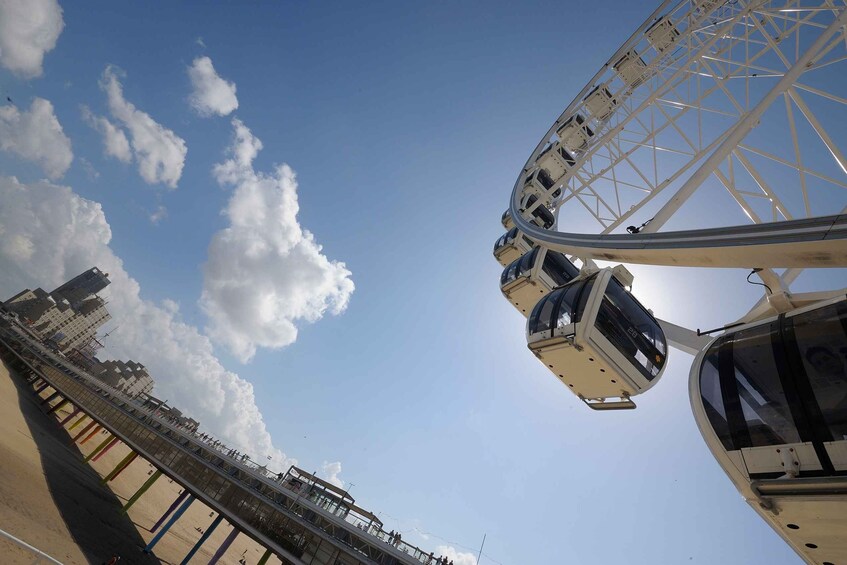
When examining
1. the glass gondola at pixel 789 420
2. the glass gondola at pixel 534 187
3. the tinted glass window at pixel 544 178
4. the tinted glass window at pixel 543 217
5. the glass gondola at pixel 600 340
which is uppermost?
the tinted glass window at pixel 544 178

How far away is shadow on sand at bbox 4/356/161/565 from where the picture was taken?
2073 centimetres

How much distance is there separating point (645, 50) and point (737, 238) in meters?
17.0

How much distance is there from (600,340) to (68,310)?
143218 mm

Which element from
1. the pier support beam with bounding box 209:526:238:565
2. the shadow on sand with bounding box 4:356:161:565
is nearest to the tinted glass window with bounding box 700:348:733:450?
the shadow on sand with bounding box 4:356:161:565

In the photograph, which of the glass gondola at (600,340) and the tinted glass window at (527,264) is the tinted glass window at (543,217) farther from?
the glass gondola at (600,340)

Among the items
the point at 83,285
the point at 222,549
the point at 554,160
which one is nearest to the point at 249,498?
the point at 222,549

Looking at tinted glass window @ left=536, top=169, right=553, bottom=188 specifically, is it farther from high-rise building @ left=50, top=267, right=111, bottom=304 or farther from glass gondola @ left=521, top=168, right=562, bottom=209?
high-rise building @ left=50, top=267, right=111, bottom=304

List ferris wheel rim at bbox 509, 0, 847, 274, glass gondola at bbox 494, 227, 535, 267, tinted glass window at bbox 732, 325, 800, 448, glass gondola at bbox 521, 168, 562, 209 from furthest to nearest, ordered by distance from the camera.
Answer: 1. glass gondola at bbox 521, 168, 562, 209
2. glass gondola at bbox 494, 227, 535, 267
3. tinted glass window at bbox 732, 325, 800, 448
4. ferris wheel rim at bbox 509, 0, 847, 274

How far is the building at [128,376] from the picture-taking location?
10061 cm

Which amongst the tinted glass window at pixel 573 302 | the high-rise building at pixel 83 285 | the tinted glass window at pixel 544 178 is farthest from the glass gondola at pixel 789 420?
the high-rise building at pixel 83 285

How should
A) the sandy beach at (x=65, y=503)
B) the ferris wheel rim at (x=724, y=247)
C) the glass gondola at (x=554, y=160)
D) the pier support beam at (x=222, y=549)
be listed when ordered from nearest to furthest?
the ferris wheel rim at (x=724, y=247) < the sandy beach at (x=65, y=503) < the glass gondola at (x=554, y=160) < the pier support beam at (x=222, y=549)

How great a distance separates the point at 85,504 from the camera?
25.1 meters

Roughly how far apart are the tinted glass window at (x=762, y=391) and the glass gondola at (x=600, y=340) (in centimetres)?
354

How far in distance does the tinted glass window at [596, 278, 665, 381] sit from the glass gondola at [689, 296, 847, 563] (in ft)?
11.7
